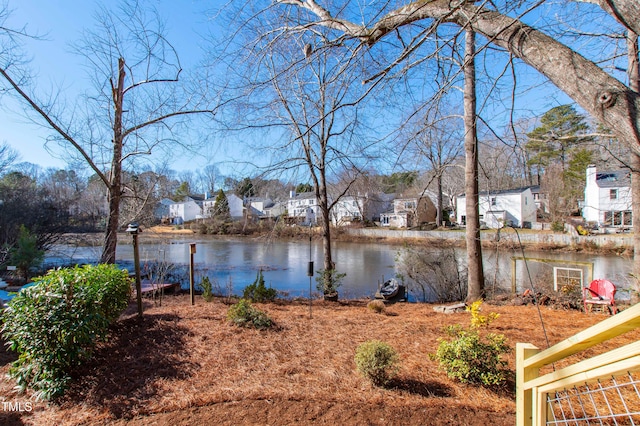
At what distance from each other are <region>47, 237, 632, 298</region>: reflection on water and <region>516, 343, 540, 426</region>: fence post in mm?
5505

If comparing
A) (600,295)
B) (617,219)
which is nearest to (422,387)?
(600,295)

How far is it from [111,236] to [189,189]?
4910 cm

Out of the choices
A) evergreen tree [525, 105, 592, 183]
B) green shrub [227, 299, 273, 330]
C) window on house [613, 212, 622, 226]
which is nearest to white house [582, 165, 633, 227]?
window on house [613, 212, 622, 226]

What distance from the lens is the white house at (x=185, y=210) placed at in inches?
1832

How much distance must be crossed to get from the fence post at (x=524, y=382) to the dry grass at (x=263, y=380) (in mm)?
879

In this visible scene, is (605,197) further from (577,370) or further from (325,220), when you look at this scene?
(577,370)

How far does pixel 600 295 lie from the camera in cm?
583

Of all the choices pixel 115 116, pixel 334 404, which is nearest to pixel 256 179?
pixel 115 116

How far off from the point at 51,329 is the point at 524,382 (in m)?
3.90

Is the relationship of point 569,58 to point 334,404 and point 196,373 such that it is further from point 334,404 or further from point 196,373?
point 196,373

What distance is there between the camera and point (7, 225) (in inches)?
467

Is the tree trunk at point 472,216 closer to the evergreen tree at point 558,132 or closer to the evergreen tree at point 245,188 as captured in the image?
the evergreen tree at point 558,132

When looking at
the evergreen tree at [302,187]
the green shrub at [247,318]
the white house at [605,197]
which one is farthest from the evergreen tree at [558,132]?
the white house at [605,197]

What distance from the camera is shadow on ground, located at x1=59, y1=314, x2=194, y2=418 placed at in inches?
116
